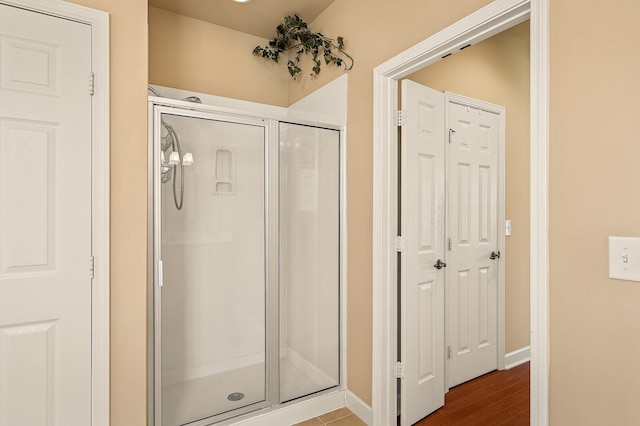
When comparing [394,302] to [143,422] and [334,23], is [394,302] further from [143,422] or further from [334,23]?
[334,23]

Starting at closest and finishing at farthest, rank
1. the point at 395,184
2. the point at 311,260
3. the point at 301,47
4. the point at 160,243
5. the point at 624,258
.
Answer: the point at 624,258 < the point at 160,243 < the point at 395,184 < the point at 311,260 < the point at 301,47

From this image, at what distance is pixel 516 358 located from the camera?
10.2 feet

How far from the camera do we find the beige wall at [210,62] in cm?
268

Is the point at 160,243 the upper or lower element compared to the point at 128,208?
lower

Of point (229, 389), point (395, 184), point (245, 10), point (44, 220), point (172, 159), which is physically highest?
point (245, 10)

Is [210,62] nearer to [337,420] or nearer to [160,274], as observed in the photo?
[160,274]

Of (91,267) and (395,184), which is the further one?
(395,184)

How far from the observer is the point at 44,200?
1.64 m

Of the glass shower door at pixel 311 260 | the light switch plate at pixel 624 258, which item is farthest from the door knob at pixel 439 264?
the light switch plate at pixel 624 258

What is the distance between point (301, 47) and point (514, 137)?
2066 millimetres

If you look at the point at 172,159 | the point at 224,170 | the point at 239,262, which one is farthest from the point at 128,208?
the point at 239,262

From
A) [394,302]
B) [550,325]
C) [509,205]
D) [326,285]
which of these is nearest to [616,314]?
[550,325]

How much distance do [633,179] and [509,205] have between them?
2119mm

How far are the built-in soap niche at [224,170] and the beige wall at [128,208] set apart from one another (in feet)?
1.38
